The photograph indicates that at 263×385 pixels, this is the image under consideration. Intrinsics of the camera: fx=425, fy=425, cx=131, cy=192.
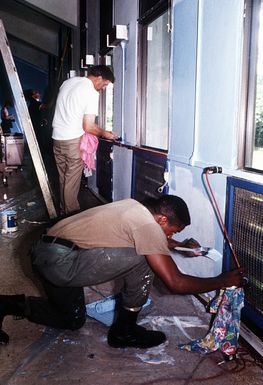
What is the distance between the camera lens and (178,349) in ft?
8.78

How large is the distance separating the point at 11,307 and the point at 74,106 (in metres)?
2.62

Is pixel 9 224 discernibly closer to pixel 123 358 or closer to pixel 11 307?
pixel 11 307

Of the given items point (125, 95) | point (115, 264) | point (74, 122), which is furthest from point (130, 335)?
point (125, 95)

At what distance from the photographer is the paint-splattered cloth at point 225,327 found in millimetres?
2533

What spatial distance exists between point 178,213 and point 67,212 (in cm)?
284

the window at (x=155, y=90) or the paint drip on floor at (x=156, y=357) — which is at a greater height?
the window at (x=155, y=90)

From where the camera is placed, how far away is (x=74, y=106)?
478cm

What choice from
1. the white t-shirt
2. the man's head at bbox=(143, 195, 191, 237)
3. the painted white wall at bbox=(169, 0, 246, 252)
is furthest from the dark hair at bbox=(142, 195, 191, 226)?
the white t-shirt

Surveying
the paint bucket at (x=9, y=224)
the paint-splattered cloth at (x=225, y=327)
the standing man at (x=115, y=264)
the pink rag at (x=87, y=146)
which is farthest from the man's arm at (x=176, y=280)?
the paint bucket at (x=9, y=224)

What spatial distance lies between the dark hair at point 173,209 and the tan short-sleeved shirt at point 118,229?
0.08m

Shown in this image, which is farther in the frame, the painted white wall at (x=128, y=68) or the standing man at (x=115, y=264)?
the painted white wall at (x=128, y=68)

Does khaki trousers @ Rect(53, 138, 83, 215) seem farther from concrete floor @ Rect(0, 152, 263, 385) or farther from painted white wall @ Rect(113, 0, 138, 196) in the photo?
concrete floor @ Rect(0, 152, 263, 385)

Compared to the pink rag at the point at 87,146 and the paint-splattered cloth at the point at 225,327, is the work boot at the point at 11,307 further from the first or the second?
the pink rag at the point at 87,146

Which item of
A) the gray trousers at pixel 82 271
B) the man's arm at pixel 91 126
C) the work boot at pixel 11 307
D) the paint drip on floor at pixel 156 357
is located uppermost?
the man's arm at pixel 91 126
